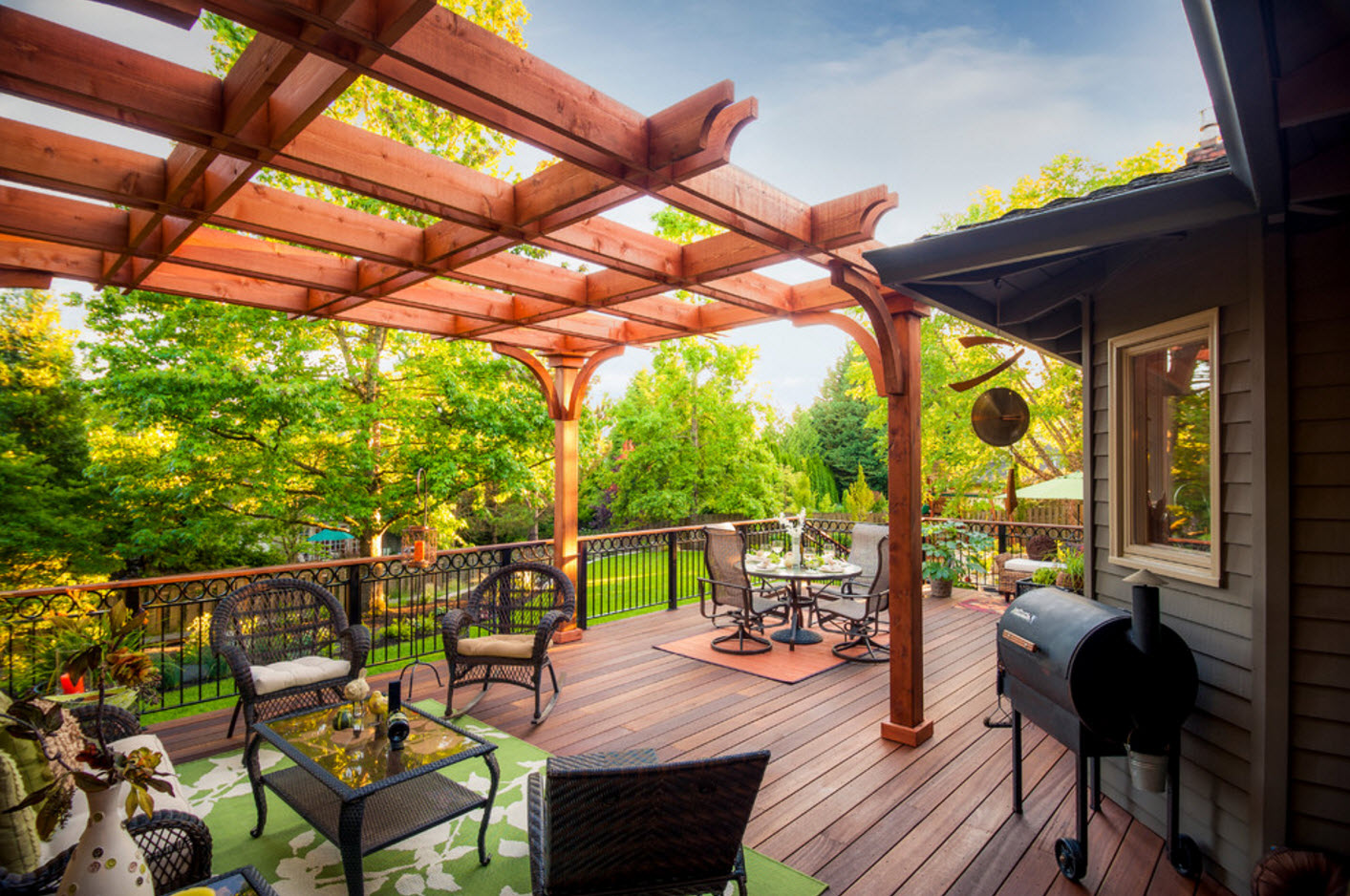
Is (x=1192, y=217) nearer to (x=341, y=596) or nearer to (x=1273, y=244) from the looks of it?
(x=1273, y=244)

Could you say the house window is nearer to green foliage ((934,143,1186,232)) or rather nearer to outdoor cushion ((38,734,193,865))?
outdoor cushion ((38,734,193,865))

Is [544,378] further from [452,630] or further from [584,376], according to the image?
[452,630]

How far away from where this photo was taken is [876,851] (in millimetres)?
2809

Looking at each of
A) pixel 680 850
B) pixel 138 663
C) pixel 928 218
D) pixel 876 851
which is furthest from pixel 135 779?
pixel 928 218

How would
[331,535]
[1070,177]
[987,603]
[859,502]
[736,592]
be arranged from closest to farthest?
[736,592]
[987,603]
[331,535]
[1070,177]
[859,502]

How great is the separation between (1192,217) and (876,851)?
276 centimetres

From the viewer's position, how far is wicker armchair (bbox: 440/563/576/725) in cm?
441

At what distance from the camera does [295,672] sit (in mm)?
3846

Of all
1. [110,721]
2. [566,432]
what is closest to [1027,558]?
[566,432]

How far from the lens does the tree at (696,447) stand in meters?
14.1

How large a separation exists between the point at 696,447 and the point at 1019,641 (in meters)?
11.6

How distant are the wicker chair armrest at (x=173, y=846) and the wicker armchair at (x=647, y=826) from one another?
1057 millimetres

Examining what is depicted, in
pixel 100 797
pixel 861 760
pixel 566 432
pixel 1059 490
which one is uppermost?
pixel 566 432

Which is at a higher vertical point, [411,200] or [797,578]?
[411,200]
